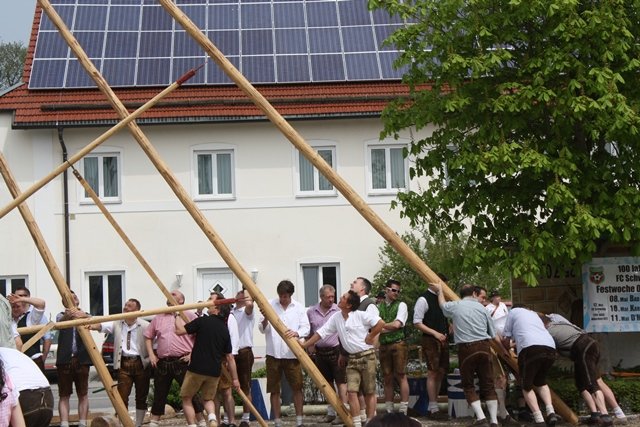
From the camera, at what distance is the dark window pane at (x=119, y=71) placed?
31422mm

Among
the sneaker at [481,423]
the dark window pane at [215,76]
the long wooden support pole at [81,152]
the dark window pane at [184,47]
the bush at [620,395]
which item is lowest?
the sneaker at [481,423]

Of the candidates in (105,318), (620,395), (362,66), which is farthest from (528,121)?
(362,66)

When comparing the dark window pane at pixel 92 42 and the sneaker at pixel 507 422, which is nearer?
the sneaker at pixel 507 422

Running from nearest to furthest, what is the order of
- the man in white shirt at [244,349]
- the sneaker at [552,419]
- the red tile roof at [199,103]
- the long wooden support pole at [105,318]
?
the long wooden support pole at [105,318]
the sneaker at [552,419]
the man in white shirt at [244,349]
the red tile roof at [199,103]

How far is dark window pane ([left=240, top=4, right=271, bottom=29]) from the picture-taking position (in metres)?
32.8

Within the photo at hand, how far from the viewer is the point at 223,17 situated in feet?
108

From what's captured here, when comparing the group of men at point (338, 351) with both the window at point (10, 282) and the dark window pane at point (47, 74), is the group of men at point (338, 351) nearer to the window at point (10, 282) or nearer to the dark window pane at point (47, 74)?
the window at point (10, 282)

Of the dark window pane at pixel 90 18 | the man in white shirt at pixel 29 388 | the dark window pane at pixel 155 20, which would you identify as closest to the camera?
the man in white shirt at pixel 29 388

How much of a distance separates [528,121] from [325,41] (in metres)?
15.5

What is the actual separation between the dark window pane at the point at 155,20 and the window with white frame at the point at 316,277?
7263 mm

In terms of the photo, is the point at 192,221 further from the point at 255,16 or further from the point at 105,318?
the point at 105,318

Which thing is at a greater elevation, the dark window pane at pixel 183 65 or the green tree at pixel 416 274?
the dark window pane at pixel 183 65

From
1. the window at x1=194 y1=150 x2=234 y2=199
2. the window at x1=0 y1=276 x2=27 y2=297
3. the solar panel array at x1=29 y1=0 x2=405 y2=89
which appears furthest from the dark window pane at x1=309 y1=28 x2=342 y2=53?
the window at x1=0 y1=276 x2=27 y2=297

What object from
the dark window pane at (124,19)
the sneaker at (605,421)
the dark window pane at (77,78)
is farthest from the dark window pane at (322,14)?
the sneaker at (605,421)
